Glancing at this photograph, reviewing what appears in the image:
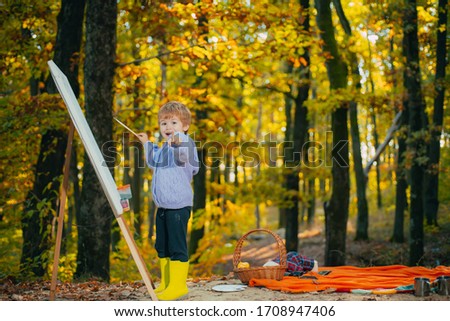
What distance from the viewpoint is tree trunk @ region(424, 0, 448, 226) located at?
13.7 metres

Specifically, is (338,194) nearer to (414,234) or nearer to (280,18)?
(414,234)

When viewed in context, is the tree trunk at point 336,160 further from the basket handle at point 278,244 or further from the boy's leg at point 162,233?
the boy's leg at point 162,233

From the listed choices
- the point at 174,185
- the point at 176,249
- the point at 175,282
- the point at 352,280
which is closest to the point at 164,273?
the point at 175,282

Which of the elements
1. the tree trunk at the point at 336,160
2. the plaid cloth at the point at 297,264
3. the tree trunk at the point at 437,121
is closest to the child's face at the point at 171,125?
the plaid cloth at the point at 297,264

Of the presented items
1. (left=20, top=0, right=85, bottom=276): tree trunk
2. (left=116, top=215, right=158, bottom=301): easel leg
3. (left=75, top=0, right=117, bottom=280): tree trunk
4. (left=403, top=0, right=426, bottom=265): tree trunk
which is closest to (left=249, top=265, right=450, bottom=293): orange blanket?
(left=116, top=215, right=158, bottom=301): easel leg

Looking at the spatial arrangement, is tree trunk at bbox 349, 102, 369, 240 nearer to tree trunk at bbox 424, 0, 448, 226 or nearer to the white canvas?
tree trunk at bbox 424, 0, 448, 226

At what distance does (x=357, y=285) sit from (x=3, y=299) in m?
3.93

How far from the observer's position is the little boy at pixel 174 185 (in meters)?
6.10

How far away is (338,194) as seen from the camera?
13211 mm

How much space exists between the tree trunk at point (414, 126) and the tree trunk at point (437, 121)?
1.02m

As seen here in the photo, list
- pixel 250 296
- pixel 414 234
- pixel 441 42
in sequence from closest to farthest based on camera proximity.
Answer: pixel 250 296 < pixel 414 234 < pixel 441 42

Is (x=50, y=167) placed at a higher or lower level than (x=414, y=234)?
higher
